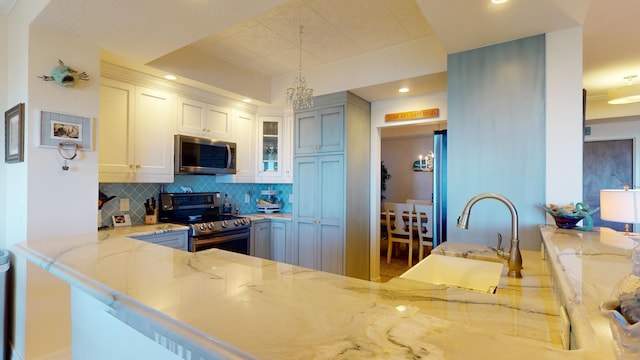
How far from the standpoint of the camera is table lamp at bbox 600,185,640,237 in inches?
80.3

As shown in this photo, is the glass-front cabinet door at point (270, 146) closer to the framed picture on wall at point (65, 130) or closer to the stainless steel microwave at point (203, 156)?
the stainless steel microwave at point (203, 156)

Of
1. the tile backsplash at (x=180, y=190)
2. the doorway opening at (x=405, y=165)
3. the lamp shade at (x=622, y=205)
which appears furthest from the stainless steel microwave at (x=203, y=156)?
the doorway opening at (x=405, y=165)

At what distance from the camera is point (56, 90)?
2016 mm

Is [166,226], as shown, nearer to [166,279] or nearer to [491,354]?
[166,279]

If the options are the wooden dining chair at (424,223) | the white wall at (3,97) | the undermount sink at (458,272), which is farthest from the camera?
the wooden dining chair at (424,223)

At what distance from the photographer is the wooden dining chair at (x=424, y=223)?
15.4ft

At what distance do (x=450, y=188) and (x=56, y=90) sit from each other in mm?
2920

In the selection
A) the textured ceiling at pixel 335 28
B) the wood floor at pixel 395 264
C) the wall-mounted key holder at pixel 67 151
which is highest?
the textured ceiling at pixel 335 28

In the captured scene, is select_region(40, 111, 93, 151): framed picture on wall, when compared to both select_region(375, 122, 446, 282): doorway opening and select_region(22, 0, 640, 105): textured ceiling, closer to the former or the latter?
select_region(22, 0, 640, 105): textured ceiling

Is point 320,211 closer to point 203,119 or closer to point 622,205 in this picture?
point 203,119

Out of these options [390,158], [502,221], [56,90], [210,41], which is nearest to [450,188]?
[502,221]

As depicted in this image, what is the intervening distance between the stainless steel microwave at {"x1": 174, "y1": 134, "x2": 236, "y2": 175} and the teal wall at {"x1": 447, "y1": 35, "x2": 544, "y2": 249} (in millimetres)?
2459

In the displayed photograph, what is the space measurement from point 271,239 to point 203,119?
1.72m

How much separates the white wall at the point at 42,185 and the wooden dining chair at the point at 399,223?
4.00 m
